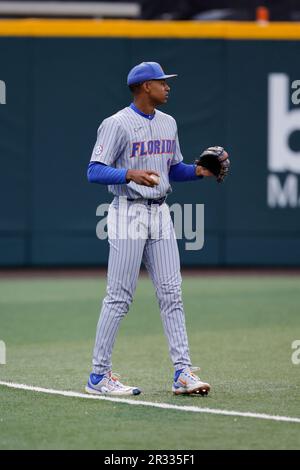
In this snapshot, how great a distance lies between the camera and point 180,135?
1550 cm

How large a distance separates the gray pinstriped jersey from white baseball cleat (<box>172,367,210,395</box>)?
1095 mm

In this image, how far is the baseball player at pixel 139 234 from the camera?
7.21m

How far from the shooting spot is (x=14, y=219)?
50.4ft

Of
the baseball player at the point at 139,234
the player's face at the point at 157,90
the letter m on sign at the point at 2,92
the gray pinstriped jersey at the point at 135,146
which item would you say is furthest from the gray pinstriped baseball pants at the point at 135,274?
the letter m on sign at the point at 2,92

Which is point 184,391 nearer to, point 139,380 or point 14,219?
point 139,380

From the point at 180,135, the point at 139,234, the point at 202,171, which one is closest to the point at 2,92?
the point at 180,135

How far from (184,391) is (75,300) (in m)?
5.68

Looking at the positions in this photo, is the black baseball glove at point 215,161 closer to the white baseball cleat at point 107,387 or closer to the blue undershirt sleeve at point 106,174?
the blue undershirt sleeve at point 106,174

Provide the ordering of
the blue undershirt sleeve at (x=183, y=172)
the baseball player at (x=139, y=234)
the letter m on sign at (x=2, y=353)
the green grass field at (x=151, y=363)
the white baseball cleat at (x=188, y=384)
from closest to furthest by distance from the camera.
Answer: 1. the green grass field at (x=151, y=363)
2. the white baseball cleat at (x=188, y=384)
3. the baseball player at (x=139, y=234)
4. the blue undershirt sleeve at (x=183, y=172)
5. the letter m on sign at (x=2, y=353)

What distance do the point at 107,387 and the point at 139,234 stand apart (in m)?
0.96

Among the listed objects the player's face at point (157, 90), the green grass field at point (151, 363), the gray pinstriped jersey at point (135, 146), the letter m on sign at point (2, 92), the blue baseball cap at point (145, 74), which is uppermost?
the letter m on sign at point (2, 92)

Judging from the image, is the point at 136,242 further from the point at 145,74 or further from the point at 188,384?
the point at 145,74

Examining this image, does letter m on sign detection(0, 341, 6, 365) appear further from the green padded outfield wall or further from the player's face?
the green padded outfield wall
